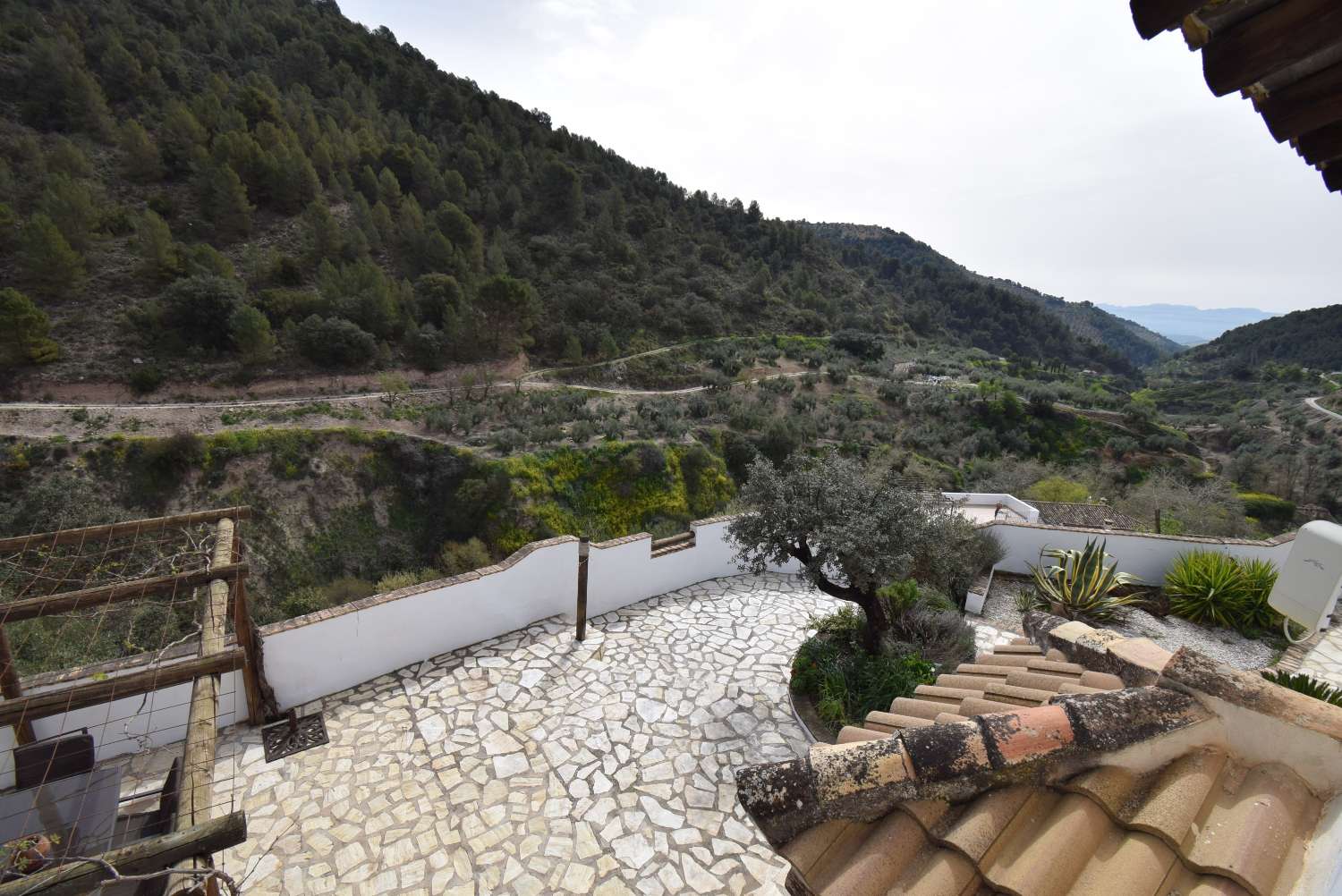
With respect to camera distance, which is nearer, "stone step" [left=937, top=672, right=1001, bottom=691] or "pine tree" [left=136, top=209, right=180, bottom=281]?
"stone step" [left=937, top=672, right=1001, bottom=691]

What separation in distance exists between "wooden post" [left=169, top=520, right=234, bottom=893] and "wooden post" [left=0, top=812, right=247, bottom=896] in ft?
0.34

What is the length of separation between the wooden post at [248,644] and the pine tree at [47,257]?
87.2 feet

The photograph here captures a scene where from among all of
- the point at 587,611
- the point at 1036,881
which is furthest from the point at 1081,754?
the point at 587,611

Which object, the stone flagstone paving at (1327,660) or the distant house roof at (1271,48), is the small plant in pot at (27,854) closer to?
the distant house roof at (1271,48)

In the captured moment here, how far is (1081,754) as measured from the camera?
1.62 m

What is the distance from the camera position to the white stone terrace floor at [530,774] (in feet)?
12.0

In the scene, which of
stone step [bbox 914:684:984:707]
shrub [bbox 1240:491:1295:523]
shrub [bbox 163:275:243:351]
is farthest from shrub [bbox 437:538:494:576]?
shrub [bbox 1240:491:1295:523]

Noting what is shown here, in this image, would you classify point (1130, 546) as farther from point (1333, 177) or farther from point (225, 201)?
point (225, 201)

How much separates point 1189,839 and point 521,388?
27424mm

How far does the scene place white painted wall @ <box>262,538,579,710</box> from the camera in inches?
192

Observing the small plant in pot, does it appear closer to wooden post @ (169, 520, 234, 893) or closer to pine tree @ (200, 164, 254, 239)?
wooden post @ (169, 520, 234, 893)

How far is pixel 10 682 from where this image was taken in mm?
3844

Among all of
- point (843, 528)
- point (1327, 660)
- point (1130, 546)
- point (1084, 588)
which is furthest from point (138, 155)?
point (1327, 660)

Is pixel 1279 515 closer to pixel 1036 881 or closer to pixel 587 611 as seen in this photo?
pixel 587 611
